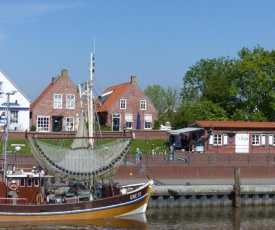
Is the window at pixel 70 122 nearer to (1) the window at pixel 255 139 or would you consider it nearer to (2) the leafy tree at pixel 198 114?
(2) the leafy tree at pixel 198 114

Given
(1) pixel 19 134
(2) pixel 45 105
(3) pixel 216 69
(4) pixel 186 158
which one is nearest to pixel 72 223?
(4) pixel 186 158

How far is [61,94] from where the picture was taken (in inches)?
3258

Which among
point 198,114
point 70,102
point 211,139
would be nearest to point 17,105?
point 70,102

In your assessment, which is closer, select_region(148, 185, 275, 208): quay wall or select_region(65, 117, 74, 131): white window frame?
select_region(148, 185, 275, 208): quay wall

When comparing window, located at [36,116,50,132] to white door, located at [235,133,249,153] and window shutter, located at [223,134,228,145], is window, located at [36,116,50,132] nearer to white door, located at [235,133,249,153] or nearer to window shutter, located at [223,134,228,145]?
window shutter, located at [223,134,228,145]

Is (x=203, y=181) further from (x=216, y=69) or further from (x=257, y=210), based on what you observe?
(x=216, y=69)

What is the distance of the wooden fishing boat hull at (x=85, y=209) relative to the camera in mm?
40938

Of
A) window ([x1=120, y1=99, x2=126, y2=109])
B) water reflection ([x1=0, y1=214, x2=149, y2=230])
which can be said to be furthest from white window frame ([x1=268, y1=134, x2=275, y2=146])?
water reflection ([x1=0, y1=214, x2=149, y2=230])

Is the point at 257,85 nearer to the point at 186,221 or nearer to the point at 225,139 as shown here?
the point at 225,139

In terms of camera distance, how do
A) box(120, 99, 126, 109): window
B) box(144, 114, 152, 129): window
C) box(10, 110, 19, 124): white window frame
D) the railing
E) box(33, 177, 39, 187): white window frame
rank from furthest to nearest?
box(144, 114, 152, 129): window → box(120, 99, 126, 109): window → box(10, 110, 19, 124): white window frame → the railing → box(33, 177, 39, 187): white window frame

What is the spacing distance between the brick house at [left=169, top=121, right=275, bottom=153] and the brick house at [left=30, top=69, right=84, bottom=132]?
19.5m

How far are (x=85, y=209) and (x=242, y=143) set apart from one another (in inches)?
1083

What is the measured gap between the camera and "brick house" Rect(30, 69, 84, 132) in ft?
266

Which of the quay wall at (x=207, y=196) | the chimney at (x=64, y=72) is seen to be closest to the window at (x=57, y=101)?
the chimney at (x=64, y=72)
